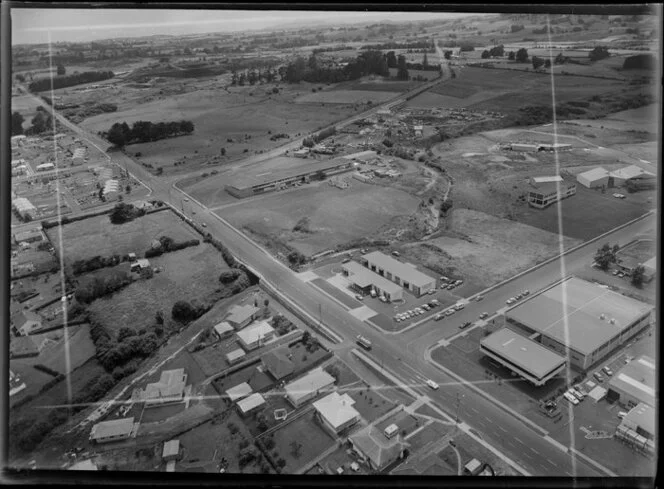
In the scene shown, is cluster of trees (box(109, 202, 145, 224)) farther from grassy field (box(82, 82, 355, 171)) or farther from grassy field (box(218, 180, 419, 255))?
grassy field (box(82, 82, 355, 171))

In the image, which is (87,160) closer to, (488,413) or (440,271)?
(440,271)

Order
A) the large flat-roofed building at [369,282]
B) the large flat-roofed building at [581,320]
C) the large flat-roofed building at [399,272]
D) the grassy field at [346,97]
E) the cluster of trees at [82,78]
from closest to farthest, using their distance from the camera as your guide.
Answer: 1. the large flat-roofed building at [581,320]
2. the large flat-roofed building at [369,282]
3. the large flat-roofed building at [399,272]
4. the cluster of trees at [82,78]
5. the grassy field at [346,97]

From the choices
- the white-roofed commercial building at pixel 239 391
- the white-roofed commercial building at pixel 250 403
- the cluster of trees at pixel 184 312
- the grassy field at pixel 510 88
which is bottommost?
the white-roofed commercial building at pixel 250 403

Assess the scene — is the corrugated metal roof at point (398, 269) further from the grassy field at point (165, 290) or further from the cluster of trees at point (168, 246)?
the cluster of trees at point (168, 246)

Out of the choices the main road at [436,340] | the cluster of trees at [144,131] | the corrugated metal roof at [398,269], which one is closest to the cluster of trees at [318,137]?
the cluster of trees at [144,131]

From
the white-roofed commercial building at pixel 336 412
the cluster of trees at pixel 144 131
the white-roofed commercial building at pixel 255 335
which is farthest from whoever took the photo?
the cluster of trees at pixel 144 131

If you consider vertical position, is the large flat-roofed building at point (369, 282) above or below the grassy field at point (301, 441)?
above

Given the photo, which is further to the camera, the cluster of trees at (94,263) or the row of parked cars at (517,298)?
the cluster of trees at (94,263)

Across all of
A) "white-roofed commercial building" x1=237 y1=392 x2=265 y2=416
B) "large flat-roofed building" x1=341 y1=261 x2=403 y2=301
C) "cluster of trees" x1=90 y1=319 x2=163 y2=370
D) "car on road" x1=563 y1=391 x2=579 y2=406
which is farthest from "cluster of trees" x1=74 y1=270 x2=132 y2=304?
"car on road" x1=563 y1=391 x2=579 y2=406
